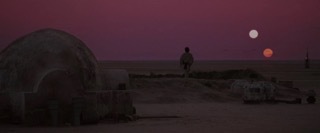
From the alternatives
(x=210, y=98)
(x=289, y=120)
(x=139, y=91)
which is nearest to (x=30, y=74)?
(x=289, y=120)

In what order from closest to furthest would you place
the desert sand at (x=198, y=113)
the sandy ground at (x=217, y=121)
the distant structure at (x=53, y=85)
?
the sandy ground at (x=217, y=121)
the desert sand at (x=198, y=113)
the distant structure at (x=53, y=85)

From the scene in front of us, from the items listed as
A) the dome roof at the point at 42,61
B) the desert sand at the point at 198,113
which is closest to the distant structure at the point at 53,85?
the dome roof at the point at 42,61

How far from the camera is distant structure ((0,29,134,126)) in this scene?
1462cm

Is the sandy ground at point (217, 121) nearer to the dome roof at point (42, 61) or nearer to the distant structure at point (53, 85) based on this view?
the distant structure at point (53, 85)

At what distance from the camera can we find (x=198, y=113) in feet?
60.6

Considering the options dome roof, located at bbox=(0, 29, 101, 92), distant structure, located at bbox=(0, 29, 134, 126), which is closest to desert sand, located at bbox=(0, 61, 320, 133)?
distant structure, located at bbox=(0, 29, 134, 126)

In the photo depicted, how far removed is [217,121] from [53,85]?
4803mm

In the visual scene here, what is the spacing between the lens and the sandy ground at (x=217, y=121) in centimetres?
1393

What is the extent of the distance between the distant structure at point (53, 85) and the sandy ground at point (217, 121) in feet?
1.75

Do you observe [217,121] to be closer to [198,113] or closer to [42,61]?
[198,113]

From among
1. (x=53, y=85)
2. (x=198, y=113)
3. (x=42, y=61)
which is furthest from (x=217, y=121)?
(x=42, y=61)

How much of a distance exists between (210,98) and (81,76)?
9.97m

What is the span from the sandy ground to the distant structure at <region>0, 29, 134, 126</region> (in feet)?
1.75

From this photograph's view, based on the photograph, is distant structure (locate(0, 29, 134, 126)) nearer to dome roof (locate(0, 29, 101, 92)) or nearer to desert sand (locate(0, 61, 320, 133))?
dome roof (locate(0, 29, 101, 92))
